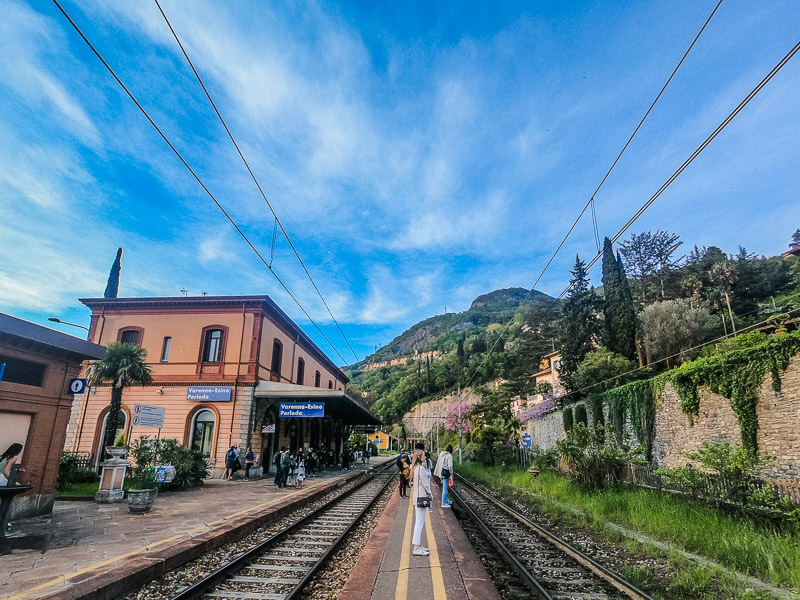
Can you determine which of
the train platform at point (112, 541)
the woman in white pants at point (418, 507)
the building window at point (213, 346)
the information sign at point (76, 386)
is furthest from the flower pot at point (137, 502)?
the building window at point (213, 346)

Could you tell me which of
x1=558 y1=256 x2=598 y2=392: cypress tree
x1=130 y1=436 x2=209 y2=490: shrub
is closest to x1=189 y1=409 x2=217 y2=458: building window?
x1=130 y1=436 x2=209 y2=490: shrub

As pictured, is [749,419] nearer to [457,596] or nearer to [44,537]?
[457,596]

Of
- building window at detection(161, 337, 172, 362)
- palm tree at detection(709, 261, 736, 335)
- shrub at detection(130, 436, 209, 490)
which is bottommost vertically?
shrub at detection(130, 436, 209, 490)

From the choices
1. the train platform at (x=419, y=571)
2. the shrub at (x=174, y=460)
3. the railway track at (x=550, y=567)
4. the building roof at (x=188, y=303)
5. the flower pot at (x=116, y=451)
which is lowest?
the railway track at (x=550, y=567)

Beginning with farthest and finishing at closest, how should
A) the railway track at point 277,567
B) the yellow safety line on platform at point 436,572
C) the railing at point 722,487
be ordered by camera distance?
the railing at point 722,487 < the railway track at point 277,567 < the yellow safety line on platform at point 436,572

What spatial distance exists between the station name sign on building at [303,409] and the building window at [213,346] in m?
5.05

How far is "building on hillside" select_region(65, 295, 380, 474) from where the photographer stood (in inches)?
843

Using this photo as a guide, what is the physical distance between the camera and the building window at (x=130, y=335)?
23.6 m

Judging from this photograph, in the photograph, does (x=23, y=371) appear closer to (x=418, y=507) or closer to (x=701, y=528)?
(x=418, y=507)

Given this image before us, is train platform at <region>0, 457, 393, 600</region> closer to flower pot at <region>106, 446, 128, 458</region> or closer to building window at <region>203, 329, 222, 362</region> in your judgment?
flower pot at <region>106, 446, 128, 458</region>

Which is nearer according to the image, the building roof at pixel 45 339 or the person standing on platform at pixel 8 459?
the person standing on platform at pixel 8 459

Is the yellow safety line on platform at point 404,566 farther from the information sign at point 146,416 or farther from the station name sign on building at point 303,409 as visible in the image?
the station name sign on building at point 303,409

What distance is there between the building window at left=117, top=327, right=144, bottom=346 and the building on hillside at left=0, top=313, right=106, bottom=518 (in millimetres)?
14979

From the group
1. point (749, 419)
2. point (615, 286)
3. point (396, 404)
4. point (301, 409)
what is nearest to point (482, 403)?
point (615, 286)
